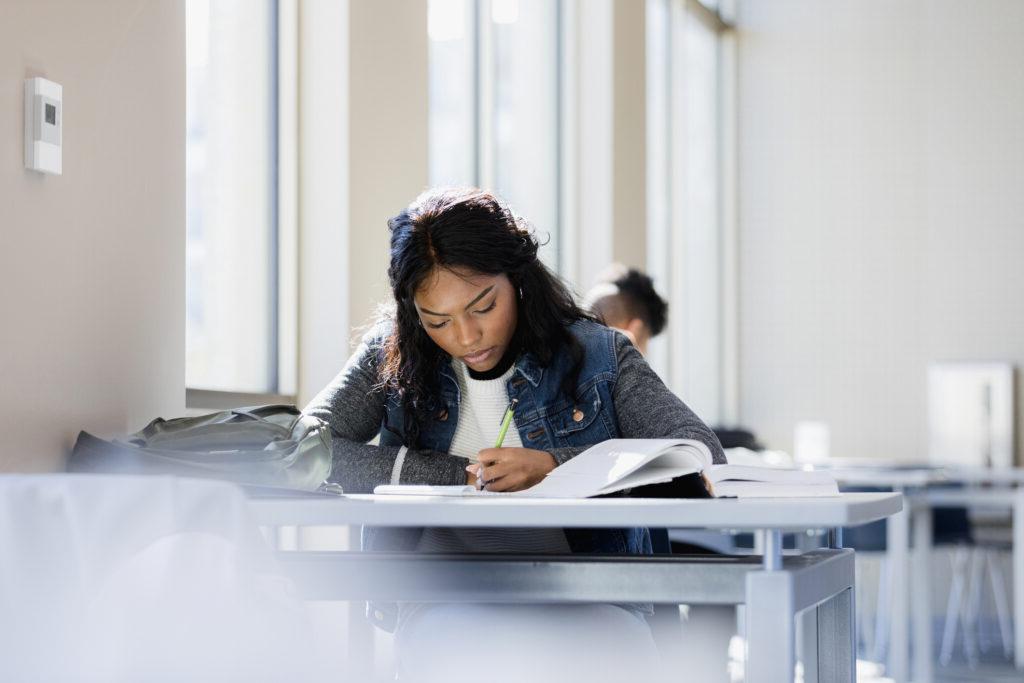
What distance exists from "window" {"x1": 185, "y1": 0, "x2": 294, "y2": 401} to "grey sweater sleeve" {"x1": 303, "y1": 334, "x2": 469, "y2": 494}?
0.75 metres

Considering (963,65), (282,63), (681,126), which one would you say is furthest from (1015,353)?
(282,63)

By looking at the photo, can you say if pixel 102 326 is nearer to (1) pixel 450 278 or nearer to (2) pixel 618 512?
(1) pixel 450 278

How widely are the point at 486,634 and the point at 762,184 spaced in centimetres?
548

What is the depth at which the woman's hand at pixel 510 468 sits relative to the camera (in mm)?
1698

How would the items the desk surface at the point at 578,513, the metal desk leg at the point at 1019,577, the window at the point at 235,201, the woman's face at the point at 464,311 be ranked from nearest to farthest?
1. the desk surface at the point at 578,513
2. the woman's face at the point at 464,311
3. the window at the point at 235,201
4. the metal desk leg at the point at 1019,577

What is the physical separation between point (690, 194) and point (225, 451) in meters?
5.13

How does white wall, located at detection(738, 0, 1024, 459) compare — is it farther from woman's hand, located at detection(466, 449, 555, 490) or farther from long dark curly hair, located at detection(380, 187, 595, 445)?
woman's hand, located at detection(466, 449, 555, 490)

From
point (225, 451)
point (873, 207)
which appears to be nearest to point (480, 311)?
point (225, 451)

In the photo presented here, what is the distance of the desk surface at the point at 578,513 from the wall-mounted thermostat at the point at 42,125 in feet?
2.33

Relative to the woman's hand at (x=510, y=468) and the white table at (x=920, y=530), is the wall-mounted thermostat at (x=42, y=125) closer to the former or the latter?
the woman's hand at (x=510, y=468)

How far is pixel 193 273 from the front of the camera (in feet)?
9.23

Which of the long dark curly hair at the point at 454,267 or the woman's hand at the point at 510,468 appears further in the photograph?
the long dark curly hair at the point at 454,267

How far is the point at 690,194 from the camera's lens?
258 inches

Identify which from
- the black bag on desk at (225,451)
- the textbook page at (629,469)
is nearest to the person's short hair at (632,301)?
the black bag on desk at (225,451)
